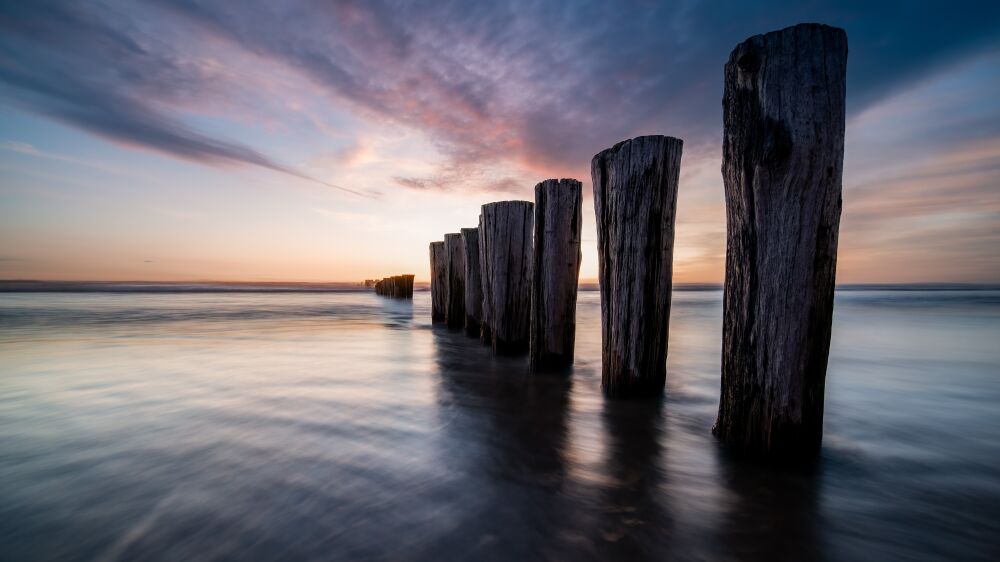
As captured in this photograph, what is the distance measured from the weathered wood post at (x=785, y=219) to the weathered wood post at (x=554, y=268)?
1980 millimetres

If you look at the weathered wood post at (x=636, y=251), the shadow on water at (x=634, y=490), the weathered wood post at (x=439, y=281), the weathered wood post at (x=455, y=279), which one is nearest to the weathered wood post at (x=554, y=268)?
the weathered wood post at (x=636, y=251)

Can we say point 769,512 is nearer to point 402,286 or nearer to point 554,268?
point 554,268

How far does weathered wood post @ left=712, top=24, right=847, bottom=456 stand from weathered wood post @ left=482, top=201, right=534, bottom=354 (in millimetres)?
3032

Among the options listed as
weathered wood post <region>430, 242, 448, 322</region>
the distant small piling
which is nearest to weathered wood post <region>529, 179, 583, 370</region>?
weathered wood post <region>430, 242, 448, 322</region>

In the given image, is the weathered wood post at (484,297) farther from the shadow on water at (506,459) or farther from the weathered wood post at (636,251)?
the weathered wood post at (636,251)

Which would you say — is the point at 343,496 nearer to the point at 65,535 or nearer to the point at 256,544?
the point at 256,544

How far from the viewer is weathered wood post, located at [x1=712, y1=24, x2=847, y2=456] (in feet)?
5.97

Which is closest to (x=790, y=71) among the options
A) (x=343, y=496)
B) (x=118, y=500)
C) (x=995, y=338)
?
(x=343, y=496)

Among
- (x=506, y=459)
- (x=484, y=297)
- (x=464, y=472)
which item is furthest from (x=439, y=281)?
(x=464, y=472)

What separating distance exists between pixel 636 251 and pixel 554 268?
46.0 inches

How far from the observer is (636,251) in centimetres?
294

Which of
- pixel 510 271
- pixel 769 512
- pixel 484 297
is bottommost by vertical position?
pixel 769 512

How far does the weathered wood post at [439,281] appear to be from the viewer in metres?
8.89

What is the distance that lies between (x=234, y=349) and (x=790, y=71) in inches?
263
